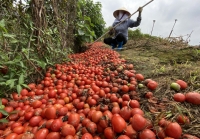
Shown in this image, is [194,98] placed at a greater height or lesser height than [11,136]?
greater

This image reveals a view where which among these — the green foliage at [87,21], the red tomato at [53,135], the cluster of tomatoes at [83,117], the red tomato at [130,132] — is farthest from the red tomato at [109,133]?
the green foliage at [87,21]

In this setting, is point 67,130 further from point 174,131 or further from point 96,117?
point 174,131

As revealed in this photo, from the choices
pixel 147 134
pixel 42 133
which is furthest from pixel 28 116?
pixel 147 134

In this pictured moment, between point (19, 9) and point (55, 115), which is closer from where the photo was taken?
point (55, 115)

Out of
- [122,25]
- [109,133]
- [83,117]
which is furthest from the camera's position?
[122,25]

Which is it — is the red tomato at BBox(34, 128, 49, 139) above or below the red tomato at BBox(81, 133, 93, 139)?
below

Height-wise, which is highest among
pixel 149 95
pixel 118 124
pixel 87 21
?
pixel 87 21

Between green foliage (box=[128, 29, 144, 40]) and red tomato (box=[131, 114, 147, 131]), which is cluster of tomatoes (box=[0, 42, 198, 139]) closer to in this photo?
red tomato (box=[131, 114, 147, 131])

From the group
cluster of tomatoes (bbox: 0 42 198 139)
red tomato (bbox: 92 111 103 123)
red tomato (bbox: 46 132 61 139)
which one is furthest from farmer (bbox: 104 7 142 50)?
red tomato (bbox: 46 132 61 139)

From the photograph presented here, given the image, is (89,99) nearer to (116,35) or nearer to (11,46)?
(11,46)

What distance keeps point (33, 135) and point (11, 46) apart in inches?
59.5

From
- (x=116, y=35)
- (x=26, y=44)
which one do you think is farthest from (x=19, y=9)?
(x=116, y=35)

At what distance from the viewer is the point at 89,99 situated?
151 centimetres

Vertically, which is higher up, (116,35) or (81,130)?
(116,35)
